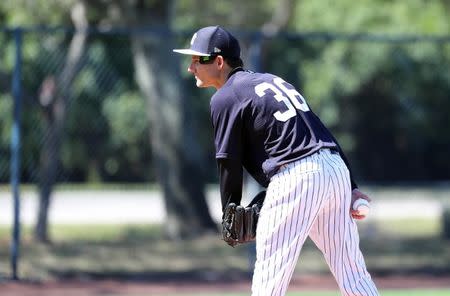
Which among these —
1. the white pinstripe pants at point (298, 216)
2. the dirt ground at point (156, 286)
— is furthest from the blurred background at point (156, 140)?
the white pinstripe pants at point (298, 216)

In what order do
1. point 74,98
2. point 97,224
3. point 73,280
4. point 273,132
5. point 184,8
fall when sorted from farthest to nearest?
point 184,8, point 97,224, point 74,98, point 73,280, point 273,132

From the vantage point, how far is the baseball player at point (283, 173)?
17.1ft

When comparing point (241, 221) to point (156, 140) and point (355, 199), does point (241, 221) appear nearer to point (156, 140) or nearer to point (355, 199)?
point (355, 199)

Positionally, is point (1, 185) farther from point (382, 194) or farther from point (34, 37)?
point (382, 194)

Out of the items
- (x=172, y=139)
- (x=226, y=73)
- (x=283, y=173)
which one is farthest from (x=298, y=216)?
(x=172, y=139)

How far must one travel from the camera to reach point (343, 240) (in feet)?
17.7

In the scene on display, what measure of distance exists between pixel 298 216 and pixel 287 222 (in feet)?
0.23

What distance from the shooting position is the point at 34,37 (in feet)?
38.4

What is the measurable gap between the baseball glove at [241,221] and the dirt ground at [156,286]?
5.15 m

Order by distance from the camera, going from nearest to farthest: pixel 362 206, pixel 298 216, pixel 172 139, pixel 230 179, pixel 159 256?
pixel 298 216
pixel 230 179
pixel 362 206
pixel 159 256
pixel 172 139

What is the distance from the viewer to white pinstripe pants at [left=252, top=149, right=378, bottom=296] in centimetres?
521

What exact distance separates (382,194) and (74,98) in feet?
15.7

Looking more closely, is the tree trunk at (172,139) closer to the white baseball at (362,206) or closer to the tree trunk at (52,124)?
the tree trunk at (52,124)

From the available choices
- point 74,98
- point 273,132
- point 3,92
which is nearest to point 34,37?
point 74,98
